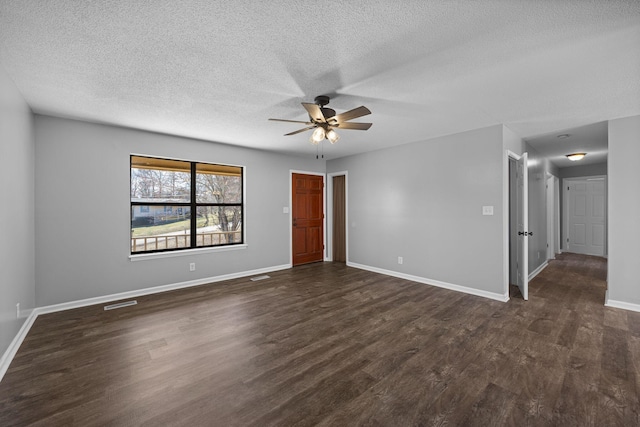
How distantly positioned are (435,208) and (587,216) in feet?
18.4

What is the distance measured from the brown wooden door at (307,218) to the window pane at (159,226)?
2.19 m

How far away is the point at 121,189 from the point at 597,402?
5316mm

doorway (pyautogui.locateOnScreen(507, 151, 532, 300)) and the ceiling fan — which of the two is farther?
doorway (pyautogui.locateOnScreen(507, 151, 532, 300))

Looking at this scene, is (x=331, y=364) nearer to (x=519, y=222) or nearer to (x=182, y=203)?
(x=182, y=203)

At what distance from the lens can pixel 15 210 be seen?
8.19 feet

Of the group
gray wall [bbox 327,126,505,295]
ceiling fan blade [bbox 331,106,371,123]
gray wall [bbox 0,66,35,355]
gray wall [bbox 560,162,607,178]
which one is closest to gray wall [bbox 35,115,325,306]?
gray wall [bbox 0,66,35,355]

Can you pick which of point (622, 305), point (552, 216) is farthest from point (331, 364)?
point (552, 216)

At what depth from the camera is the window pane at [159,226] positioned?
13.5ft

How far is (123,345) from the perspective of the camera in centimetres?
251

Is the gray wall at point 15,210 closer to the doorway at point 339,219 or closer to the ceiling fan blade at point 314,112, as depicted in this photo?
the ceiling fan blade at point 314,112

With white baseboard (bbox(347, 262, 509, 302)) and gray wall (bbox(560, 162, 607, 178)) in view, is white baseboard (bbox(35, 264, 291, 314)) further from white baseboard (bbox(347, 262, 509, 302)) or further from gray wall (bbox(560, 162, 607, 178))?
gray wall (bbox(560, 162, 607, 178))

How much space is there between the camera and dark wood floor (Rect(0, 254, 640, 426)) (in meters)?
1.69

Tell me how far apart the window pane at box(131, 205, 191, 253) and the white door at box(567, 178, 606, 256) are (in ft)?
30.7

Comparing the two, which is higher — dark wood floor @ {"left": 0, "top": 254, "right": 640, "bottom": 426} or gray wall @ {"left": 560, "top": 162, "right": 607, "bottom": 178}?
gray wall @ {"left": 560, "top": 162, "right": 607, "bottom": 178}
